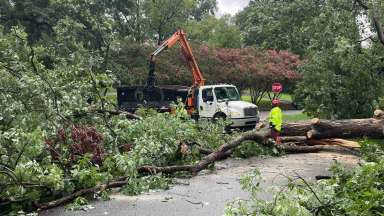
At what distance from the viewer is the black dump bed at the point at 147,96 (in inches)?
794

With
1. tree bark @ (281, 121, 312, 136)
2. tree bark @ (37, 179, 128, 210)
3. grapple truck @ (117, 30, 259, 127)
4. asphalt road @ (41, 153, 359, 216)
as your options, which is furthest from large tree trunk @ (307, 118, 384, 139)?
tree bark @ (37, 179, 128, 210)

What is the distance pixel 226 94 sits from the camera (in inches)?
771

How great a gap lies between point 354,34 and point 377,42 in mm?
901

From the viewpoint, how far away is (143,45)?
29156mm

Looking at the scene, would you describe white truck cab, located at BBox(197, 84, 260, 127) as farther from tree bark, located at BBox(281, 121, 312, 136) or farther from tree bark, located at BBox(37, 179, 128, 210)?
tree bark, located at BBox(37, 179, 128, 210)

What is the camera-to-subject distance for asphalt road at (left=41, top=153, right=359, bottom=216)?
7426 mm

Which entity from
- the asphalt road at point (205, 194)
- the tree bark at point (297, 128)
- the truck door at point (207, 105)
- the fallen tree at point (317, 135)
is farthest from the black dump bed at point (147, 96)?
the asphalt road at point (205, 194)

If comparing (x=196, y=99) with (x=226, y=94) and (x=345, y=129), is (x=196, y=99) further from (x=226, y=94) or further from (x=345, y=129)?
(x=345, y=129)

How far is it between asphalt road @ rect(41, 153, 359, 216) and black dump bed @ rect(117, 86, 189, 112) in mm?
8576

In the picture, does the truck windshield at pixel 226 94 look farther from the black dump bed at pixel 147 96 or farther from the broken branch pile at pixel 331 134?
the broken branch pile at pixel 331 134

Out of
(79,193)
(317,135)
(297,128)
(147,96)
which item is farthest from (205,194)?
(147,96)

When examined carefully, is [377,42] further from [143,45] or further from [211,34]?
[211,34]

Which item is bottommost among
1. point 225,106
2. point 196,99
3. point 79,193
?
point 79,193

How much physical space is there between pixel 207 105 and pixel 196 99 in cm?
56
